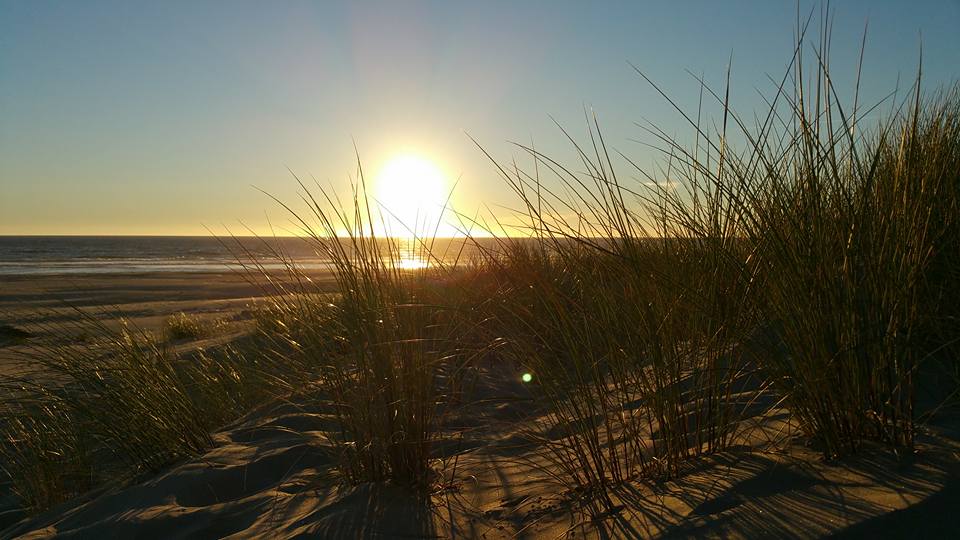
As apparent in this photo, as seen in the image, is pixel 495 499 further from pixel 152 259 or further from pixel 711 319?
pixel 152 259

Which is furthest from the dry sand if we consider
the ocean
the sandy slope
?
the ocean

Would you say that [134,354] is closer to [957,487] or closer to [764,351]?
[764,351]

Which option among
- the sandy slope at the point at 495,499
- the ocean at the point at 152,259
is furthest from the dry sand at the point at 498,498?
the ocean at the point at 152,259

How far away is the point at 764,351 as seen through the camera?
5.15ft

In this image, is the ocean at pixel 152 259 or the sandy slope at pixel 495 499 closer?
the sandy slope at pixel 495 499

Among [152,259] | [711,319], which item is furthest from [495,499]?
[152,259]

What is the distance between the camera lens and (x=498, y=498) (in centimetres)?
183

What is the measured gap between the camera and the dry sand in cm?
121

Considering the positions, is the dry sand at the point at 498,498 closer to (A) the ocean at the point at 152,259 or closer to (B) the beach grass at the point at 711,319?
(B) the beach grass at the point at 711,319

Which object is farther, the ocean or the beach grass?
the ocean

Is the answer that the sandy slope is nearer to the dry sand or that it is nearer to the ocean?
the dry sand

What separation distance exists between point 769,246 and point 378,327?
45.9 inches

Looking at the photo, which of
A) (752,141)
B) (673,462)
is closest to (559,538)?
(673,462)

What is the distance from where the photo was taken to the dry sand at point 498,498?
1.21 metres
